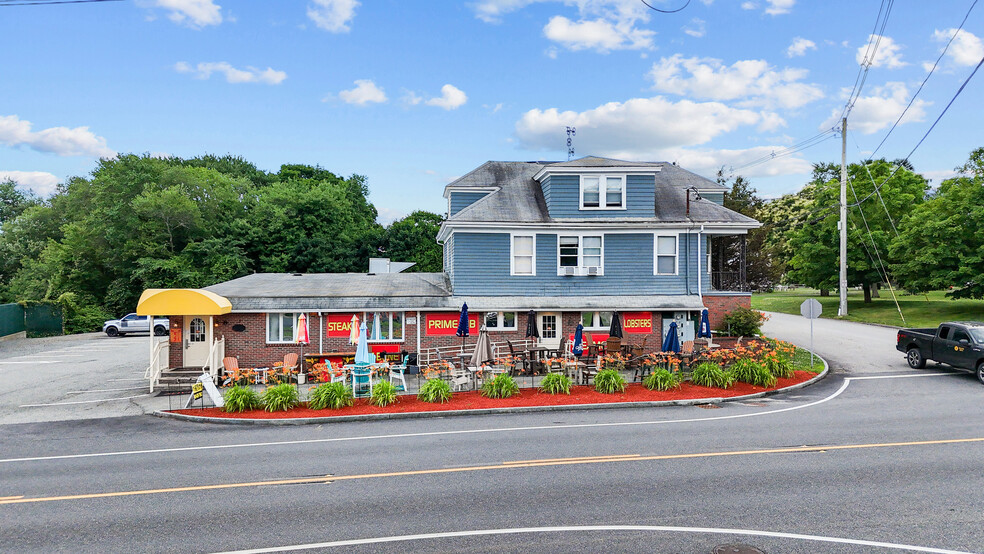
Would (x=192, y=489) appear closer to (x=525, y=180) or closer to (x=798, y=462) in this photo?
(x=798, y=462)

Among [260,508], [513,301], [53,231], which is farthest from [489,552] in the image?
[53,231]

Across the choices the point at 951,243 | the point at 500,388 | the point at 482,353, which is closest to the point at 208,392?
the point at 482,353

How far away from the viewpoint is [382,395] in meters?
16.3

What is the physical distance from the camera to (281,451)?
11.8m

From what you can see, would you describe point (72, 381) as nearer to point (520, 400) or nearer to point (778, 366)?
point (520, 400)

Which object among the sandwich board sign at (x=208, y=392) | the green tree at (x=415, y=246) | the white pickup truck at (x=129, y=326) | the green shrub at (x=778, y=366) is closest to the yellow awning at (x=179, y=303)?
the sandwich board sign at (x=208, y=392)

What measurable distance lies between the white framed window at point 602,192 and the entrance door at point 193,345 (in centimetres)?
1657

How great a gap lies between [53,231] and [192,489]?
2444 inches

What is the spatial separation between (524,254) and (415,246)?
27608 millimetres

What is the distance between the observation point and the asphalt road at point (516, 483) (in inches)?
289

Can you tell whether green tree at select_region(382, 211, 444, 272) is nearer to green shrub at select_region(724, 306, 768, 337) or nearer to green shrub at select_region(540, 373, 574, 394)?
green shrub at select_region(724, 306, 768, 337)

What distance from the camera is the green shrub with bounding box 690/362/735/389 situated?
18.1 m

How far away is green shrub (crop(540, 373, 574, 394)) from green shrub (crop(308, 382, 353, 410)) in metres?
6.08

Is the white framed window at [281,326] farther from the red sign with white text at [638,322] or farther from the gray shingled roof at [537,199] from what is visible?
the red sign with white text at [638,322]
